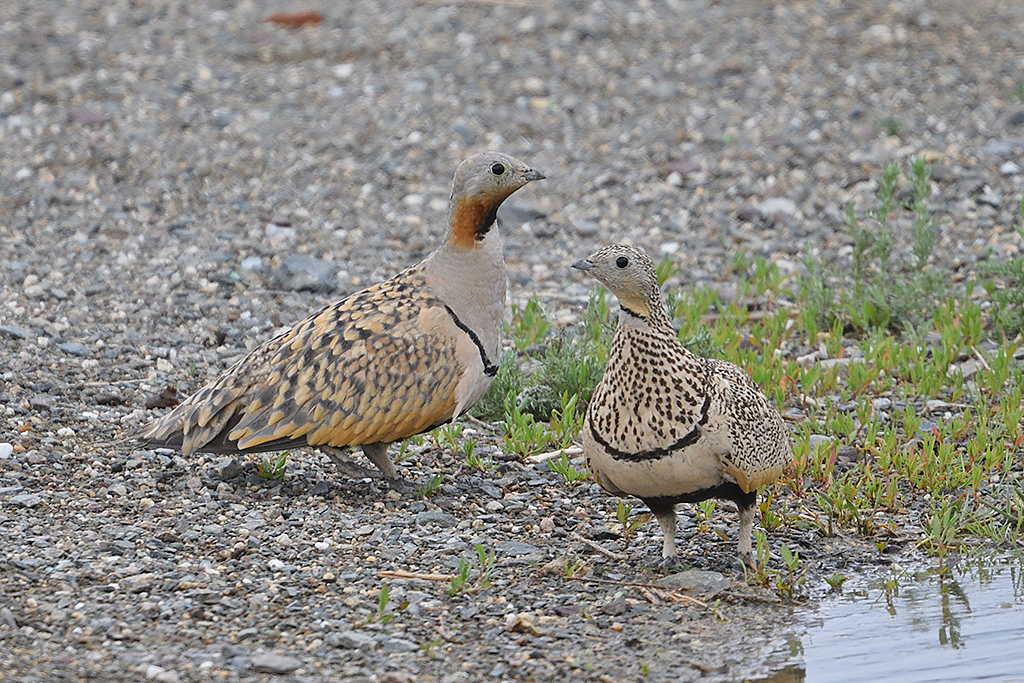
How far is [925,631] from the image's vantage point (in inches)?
205

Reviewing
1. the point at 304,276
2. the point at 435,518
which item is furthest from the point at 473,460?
the point at 304,276

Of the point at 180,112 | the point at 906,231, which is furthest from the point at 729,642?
the point at 180,112

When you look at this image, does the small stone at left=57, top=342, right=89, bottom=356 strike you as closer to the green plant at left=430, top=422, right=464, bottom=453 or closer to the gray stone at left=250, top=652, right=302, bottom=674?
the green plant at left=430, top=422, right=464, bottom=453

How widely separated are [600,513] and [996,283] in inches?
157

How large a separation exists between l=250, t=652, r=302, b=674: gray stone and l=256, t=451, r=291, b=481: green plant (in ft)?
5.13

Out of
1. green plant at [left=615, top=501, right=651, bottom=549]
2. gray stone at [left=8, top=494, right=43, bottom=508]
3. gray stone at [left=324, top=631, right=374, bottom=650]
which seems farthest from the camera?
green plant at [left=615, top=501, right=651, bottom=549]

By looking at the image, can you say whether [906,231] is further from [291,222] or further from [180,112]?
[180,112]

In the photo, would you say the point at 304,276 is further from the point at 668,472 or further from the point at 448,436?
the point at 668,472

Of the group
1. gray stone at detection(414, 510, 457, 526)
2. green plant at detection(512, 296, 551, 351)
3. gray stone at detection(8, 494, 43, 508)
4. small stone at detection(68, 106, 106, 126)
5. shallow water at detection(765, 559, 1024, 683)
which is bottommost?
shallow water at detection(765, 559, 1024, 683)

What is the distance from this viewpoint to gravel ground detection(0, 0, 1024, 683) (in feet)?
16.5

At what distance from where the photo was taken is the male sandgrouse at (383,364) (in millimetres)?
5812

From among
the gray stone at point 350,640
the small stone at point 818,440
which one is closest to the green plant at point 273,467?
the gray stone at point 350,640

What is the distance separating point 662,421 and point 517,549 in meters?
0.97

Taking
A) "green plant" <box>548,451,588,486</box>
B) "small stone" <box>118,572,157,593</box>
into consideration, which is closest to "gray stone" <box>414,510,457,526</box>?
"green plant" <box>548,451,588,486</box>
